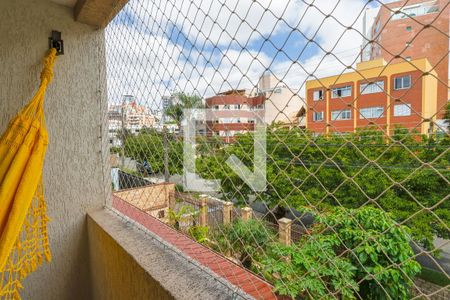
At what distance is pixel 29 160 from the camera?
812 mm

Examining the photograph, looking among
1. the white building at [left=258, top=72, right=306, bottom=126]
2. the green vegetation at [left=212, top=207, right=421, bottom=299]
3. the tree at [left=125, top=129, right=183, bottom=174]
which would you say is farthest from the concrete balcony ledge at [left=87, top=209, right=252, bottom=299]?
the white building at [left=258, top=72, right=306, bottom=126]

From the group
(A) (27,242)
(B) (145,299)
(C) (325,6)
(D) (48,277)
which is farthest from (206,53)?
(D) (48,277)

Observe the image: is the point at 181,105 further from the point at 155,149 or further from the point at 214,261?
the point at 214,261

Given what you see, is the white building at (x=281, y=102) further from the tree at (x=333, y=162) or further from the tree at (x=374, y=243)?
the tree at (x=374, y=243)

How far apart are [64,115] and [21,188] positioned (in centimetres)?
48

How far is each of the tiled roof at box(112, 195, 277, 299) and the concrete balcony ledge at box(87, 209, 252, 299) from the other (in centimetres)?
2

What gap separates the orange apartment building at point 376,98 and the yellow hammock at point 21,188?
84 cm

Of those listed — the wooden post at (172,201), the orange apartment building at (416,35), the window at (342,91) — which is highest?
the orange apartment building at (416,35)

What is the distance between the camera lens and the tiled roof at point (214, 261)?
65 cm

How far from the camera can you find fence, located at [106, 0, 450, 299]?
1.34 feet

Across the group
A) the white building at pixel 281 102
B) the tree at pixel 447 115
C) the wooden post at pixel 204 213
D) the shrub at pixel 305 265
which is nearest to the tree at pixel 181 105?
the white building at pixel 281 102

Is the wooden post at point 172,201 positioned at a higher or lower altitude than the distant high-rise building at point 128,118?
lower

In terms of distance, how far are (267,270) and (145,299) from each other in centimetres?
37

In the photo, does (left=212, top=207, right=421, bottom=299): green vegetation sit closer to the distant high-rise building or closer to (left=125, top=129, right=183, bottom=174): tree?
(left=125, top=129, right=183, bottom=174): tree
